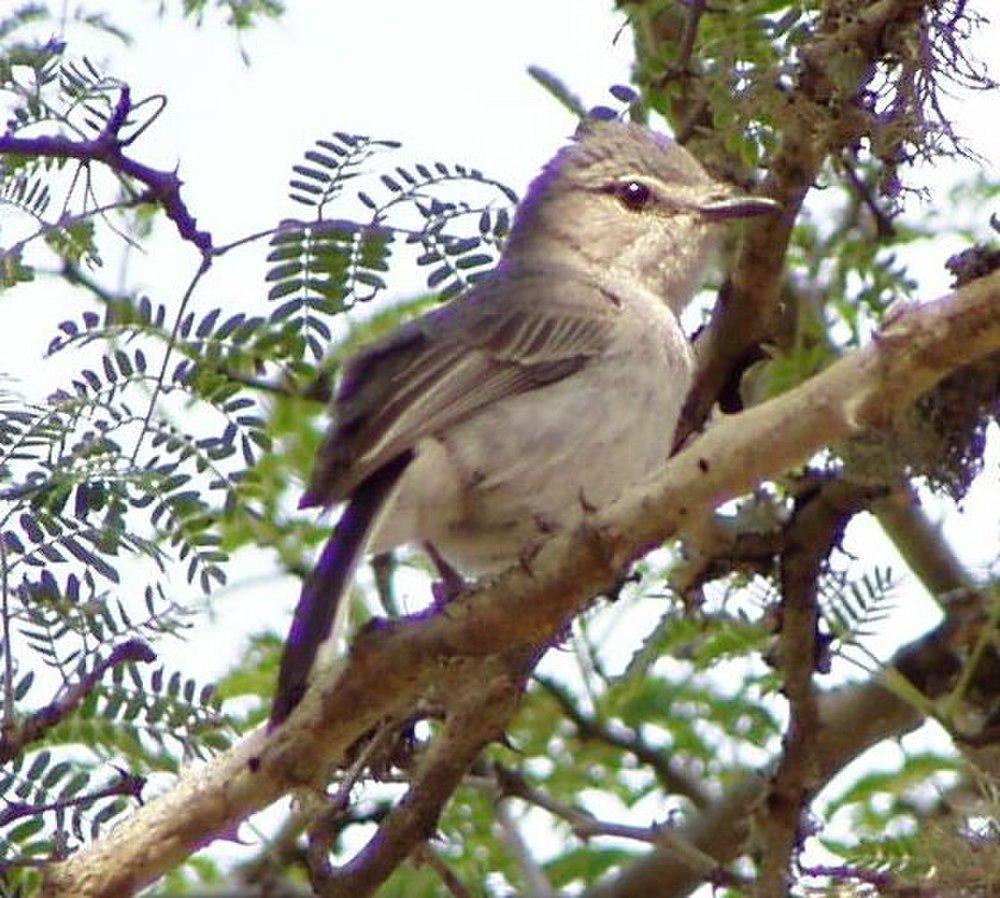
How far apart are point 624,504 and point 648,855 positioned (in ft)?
7.93

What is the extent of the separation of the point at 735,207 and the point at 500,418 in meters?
0.83

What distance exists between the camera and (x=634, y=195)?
246 inches

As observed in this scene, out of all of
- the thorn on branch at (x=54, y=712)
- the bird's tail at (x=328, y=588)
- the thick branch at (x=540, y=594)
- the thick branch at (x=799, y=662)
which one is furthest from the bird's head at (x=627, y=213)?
the thorn on branch at (x=54, y=712)

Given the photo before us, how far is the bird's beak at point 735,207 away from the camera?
209 inches

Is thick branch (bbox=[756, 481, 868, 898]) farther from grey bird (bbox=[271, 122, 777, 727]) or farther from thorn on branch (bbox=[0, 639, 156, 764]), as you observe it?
A: thorn on branch (bbox=[0, 639, 156, 764])

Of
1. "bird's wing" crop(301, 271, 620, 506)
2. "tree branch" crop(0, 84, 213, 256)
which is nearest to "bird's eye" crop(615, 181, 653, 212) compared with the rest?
"bird's wing" crop(301, 271, 620, 506)

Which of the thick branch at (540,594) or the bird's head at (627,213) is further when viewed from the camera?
the bird's head at (627,213)

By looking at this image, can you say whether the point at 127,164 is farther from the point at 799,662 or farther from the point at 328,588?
the point at 799,662

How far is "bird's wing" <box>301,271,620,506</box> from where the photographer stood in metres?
4.84

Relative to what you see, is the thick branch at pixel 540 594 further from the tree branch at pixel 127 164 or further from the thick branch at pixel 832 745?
the thick branch at pixel 832 745

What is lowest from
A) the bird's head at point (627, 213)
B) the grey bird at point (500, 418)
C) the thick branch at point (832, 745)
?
the thick branch at point (832, 745)

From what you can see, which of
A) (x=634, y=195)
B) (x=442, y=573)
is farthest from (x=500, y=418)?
(x=634, y=195)

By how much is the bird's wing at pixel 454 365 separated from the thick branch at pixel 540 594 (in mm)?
640

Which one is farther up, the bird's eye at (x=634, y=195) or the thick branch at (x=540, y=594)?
the bird's eye at (x=634, y=195)
